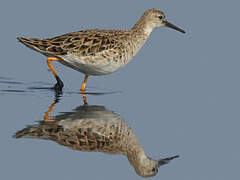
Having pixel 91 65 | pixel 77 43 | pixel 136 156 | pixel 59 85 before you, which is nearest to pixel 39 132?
pixel 136 156

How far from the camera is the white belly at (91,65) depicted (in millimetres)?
13820

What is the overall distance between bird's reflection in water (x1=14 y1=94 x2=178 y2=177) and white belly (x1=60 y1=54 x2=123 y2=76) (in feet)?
8.98

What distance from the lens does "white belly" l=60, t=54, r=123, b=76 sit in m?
13.8

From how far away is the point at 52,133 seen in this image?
10164 millimetres

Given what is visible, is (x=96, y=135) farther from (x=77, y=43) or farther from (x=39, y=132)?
(x=77, y=43)

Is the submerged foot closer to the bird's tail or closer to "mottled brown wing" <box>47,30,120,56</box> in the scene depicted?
"mottled brown wing" <box>47,30,120,56</box>

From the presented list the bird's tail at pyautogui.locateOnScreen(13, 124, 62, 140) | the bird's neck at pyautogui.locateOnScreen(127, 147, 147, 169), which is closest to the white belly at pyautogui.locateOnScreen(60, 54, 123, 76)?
the bird's tail at pyautogui.locateOnScreen(13, 124, 62, 140)

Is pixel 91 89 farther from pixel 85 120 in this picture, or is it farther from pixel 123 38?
pixel 85 120

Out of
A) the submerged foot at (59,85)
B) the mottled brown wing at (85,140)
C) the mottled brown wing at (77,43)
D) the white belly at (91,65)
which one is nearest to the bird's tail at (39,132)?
the mottled brown wing at (85,140)

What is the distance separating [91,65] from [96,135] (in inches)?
160

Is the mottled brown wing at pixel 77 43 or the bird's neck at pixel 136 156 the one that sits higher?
the mottled brown wing at pixel 77 43

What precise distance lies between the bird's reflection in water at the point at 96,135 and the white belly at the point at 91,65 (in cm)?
274

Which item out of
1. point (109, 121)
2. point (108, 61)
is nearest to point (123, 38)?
point (108, 61)

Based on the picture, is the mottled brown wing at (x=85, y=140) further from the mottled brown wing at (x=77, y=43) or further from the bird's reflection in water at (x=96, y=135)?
the mottled brown wing at (x=77, y=43)
